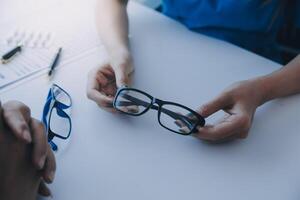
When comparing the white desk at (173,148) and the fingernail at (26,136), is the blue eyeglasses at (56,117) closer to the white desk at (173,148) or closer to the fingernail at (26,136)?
the white desk at (173,148)

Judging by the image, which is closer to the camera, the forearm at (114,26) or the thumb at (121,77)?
the thumb at (121,77)

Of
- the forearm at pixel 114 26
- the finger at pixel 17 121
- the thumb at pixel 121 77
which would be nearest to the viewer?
the finger at pixel 17 121

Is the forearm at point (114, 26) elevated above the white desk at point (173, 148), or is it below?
above

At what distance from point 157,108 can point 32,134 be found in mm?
219

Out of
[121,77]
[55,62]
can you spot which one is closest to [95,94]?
[121,77]

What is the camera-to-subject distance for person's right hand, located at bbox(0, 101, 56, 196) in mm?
464

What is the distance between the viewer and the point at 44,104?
0.68 meters

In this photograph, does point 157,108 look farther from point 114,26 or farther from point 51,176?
point 114,26

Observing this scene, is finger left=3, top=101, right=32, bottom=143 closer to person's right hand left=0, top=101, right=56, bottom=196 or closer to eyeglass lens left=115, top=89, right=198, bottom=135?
person's right hand left=0, top=101, right=56, bottom=196

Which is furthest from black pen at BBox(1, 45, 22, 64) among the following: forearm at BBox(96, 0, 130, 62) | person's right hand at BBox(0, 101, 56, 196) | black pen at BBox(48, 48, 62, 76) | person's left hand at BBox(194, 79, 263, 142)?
person's left hand at BBox(194, 79, 263, 142)

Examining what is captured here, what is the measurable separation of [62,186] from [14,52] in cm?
41

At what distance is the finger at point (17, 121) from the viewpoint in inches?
18.2

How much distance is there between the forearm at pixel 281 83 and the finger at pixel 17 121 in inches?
16.7

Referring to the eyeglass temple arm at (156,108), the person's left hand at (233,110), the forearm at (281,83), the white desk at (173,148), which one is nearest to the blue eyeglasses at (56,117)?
the white desk at (173,148)
